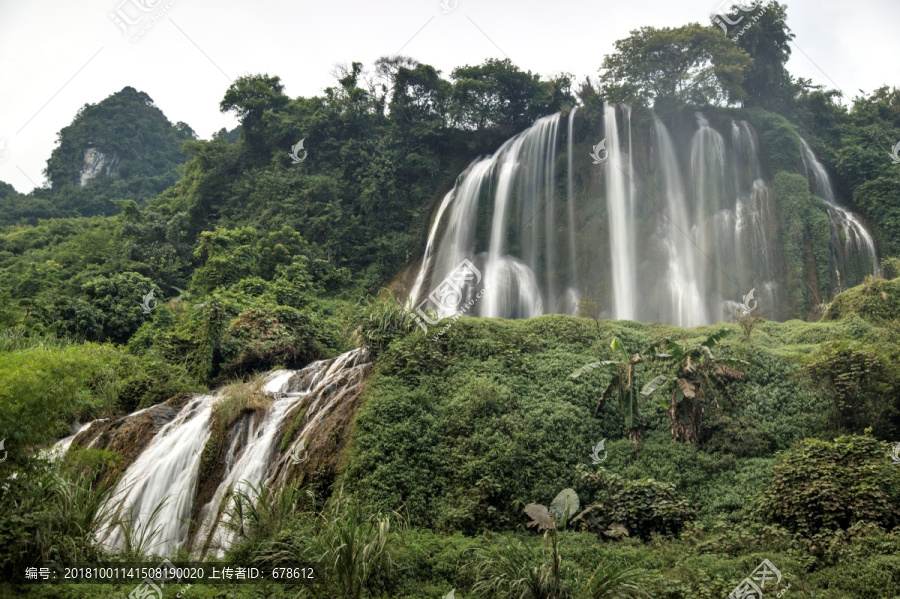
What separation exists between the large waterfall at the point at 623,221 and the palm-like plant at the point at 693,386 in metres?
10.6

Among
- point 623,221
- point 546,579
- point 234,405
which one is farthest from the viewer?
point 623,221

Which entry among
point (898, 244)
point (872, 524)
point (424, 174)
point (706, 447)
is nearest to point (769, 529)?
point (872, 524)

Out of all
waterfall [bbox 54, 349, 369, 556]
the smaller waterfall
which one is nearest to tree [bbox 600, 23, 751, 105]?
waterfall [bbox 54, 349, 369, 556]

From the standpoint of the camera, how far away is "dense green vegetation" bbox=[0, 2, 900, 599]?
26.7ft

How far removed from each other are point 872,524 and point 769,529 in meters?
1.18

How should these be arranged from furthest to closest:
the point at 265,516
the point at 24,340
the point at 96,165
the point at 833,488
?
the point at 96,165 → the point at 24,340 → the point at 265,516 → the point at 833,488

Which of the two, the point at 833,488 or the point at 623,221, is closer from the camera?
the point at 833,488

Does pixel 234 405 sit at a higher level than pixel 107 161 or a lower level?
lower

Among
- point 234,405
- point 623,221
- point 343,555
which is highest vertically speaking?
point 623,221

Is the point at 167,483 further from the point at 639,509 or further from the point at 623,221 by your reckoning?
the point at 623,221

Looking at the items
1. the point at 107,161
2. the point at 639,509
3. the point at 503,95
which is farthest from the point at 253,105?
the point at 639,509

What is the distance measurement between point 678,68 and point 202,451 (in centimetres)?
2352

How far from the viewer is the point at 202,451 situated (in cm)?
1166

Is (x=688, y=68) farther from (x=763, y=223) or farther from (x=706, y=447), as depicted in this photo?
(x=706, y=447)
